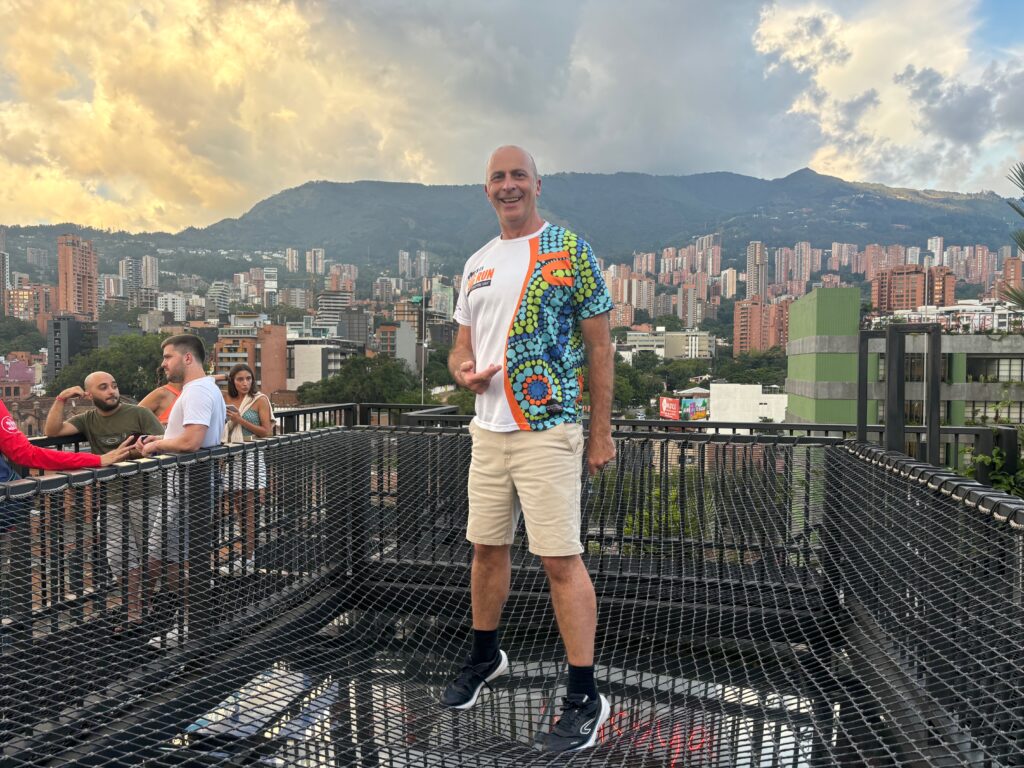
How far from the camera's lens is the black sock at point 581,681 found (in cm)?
178

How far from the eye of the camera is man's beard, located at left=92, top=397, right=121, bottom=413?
9.88 feet

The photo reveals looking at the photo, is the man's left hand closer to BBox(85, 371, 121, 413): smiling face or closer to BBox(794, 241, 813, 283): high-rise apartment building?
BBox(85, 371, 121, 413): smiling face

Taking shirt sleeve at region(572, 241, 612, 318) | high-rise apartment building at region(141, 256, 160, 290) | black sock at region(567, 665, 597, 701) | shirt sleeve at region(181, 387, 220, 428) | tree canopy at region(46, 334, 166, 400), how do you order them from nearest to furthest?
black sock at region(567, 665, 597, 701) → shirt sleeve at region(572, 241, 612, 318) → shirt sleeve at region(181, 387, 220, 428) → tree canopy at region(46, 334, 166, 400) → high-rise apartment building at region(141, 256, 160, 290)

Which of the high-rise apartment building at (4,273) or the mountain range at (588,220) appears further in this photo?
the mountain range at (588,220)

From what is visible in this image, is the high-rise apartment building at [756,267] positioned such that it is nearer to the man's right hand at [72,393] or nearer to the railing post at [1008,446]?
the railing post at [1008,446]

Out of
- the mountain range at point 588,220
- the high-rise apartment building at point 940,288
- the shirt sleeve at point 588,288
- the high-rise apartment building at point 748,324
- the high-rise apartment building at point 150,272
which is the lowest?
the shirt sleeve at point 588,288

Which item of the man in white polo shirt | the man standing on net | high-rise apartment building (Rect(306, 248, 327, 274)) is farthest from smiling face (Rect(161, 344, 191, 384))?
high-rise apartment building (Rect(306, 248, 327, 274))

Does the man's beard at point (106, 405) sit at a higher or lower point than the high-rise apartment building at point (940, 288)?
lower

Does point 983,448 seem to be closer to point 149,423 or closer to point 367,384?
point 149,423

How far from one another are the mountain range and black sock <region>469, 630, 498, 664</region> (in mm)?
49865

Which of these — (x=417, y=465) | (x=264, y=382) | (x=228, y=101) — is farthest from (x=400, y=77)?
(x=417, y=465)

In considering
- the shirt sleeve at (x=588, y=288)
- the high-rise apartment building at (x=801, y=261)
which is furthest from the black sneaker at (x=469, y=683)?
the high-rise apartment building at (x=801, y=261)

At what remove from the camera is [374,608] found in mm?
2857

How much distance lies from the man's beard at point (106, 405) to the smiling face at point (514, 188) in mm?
2029
